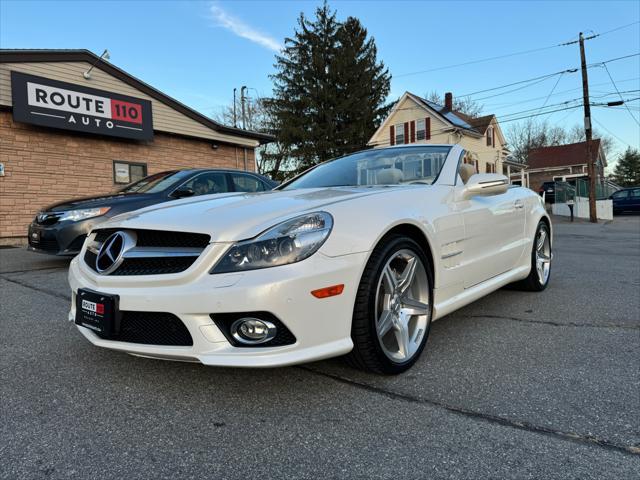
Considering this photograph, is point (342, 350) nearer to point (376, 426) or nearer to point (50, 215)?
point (376, 426)

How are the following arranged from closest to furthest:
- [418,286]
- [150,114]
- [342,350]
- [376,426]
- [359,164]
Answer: [376,426] → [342,350] → [418,286] → [359,164] → [150,114]

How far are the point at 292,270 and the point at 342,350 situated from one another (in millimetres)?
450

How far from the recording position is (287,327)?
1888 mm

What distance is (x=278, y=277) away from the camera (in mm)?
1853

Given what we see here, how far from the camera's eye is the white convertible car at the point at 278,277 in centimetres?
188

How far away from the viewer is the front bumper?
72.6 inches

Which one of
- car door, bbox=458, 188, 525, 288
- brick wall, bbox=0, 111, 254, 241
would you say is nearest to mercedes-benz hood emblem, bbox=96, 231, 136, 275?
car door, bbox=458, 188, 525, 288

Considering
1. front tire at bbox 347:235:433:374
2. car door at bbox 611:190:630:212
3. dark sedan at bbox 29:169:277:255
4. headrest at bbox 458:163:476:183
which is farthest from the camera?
car door at bbox 611:190:630:212

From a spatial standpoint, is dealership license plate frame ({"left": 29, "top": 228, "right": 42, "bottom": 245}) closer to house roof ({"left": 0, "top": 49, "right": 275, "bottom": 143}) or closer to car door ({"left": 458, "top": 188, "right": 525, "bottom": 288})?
car door ({"left": 458, "top": 188, "right": 525, "bottom": 288})

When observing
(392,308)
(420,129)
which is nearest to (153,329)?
(392,308)

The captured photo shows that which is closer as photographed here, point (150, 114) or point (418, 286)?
point (418, 286)

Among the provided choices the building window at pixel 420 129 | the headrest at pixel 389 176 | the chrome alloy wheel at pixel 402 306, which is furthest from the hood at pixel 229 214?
the building window at pixel 420 129

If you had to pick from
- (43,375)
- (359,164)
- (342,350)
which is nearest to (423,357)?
(342,350)

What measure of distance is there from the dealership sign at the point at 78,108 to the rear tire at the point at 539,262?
401 inches
